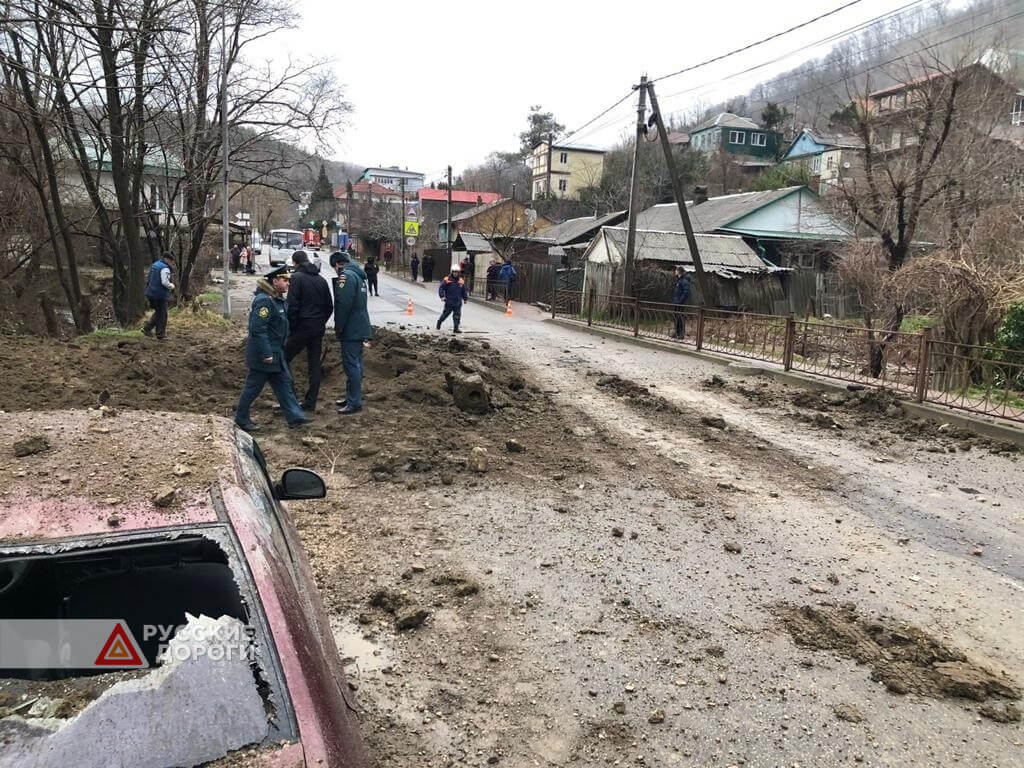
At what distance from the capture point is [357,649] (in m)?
3.52

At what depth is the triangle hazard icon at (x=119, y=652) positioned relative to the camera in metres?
1.70

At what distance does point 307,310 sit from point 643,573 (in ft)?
17.0

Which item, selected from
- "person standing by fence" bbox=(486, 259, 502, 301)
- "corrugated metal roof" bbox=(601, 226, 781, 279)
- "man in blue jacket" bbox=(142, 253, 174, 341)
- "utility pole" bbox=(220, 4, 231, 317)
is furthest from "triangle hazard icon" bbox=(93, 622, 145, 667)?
"person standing by fence" bbox=(486, 259, 502, 301)

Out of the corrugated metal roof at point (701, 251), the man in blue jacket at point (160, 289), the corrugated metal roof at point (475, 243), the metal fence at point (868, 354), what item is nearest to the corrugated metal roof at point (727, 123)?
the corrugated metal roof at point (475, 243)

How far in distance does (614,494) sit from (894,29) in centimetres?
1498

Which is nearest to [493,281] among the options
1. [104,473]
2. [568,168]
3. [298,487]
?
[298,487]

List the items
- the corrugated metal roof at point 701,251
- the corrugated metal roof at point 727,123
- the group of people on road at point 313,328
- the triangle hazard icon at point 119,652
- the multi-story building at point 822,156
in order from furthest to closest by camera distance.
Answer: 1. the corrugated metal roof at point 727,123
2. the corrugated metal roof at point 701,251
3. the multi-story building at point 822,156
4. the group of people on road at point 313,328
5. the triangle hazard icon at point 119,652

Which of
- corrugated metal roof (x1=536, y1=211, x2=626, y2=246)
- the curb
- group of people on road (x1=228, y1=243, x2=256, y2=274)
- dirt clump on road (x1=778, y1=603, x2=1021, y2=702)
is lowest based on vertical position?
dirt clump on road (x1=778, y1=603, x2=1021, y2=702)

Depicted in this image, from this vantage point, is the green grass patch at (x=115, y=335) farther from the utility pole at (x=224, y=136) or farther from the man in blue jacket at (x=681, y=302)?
the man in blue jacket at (x=681, y=302)

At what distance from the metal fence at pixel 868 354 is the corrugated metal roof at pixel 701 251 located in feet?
28.7

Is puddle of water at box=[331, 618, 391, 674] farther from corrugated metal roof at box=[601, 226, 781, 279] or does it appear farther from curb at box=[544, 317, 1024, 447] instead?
corrugated metal roof at box=[601, 226, 781, 279]

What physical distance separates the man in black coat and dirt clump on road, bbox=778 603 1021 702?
5894mm

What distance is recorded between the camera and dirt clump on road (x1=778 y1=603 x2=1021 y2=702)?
3.32 meters

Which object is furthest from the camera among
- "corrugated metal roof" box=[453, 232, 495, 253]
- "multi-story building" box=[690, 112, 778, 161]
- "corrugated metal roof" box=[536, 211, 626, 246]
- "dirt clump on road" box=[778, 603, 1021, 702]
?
"multi-story building" box=[690, 112, 778, 161]
